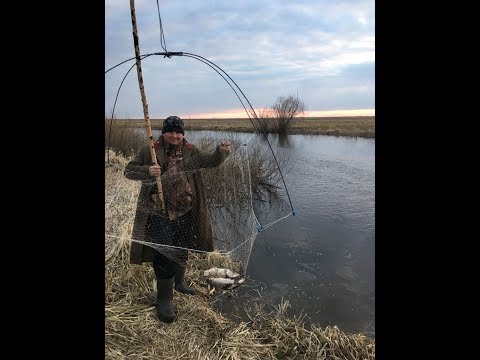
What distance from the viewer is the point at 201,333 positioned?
350 centimetres

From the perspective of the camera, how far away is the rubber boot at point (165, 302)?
3.51 metres

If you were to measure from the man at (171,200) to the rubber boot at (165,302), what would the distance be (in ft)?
0.12

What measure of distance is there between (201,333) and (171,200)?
129cm

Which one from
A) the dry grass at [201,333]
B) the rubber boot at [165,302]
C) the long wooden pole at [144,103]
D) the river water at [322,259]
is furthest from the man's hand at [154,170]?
the river water at [322,259]

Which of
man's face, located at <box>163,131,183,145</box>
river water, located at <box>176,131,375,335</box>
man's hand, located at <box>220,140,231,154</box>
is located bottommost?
river water, located at <box>176,131,375,335</box>

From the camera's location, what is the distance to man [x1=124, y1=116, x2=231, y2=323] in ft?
10.6

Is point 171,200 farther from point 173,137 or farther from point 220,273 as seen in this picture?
point 220,273

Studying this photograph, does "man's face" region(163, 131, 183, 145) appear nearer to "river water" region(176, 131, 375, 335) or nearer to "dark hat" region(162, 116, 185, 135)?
"dark hat" region(162, 116, 185, 135)

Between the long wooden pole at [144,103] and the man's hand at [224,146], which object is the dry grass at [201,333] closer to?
the long wooden pole at [144,103]

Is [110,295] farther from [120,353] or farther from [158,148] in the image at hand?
[158,148]

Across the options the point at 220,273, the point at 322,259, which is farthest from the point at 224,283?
the point at 322,259

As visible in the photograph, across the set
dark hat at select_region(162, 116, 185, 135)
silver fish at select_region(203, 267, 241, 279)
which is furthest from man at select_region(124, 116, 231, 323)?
silver fish at select_region(203, 267, 241, 279)
